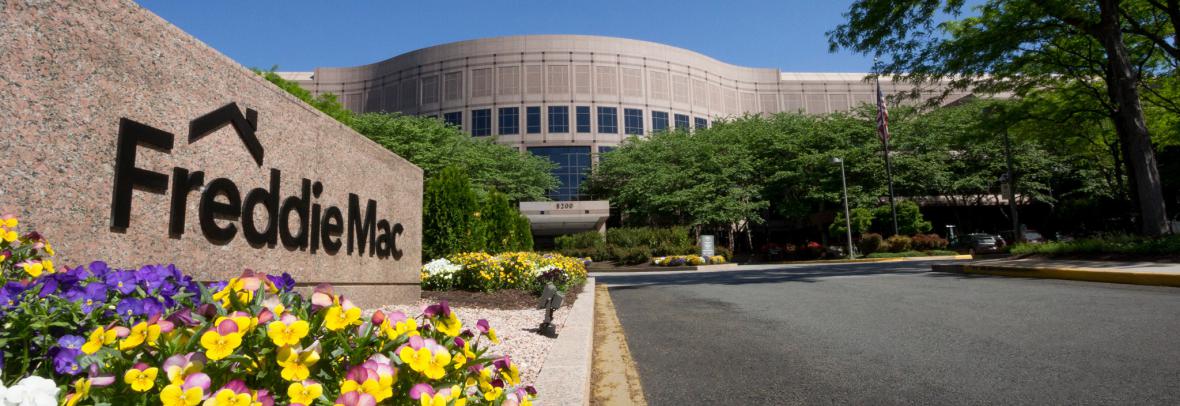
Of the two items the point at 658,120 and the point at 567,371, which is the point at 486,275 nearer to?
the point at 567,371

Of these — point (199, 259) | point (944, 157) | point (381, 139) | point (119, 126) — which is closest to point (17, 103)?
point (119, 126)

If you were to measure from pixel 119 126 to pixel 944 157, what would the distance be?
46.0 metres

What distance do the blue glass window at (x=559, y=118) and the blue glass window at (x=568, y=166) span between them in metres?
1.70

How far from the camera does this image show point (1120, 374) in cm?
384

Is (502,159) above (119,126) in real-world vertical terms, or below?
above

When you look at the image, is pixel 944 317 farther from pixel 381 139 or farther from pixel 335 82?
pixel 335 82

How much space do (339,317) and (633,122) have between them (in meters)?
51.2

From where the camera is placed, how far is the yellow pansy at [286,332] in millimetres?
1356

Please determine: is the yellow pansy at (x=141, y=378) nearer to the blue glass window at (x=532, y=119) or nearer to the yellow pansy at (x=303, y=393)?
the yellow pansy at (x=303, y=393)

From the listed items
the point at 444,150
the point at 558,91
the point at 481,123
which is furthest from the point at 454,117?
the point at 444,150

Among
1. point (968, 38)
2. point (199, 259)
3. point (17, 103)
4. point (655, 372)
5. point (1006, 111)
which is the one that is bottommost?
point (655, 372)

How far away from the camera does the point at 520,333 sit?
5797 millimetres

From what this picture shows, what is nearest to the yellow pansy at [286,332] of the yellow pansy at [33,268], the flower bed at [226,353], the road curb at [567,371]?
the flower bed at [226,353]

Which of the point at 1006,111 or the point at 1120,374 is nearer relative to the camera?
the point at 1120,374
